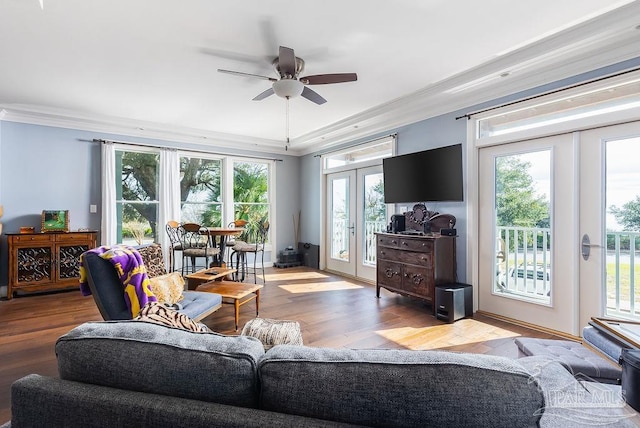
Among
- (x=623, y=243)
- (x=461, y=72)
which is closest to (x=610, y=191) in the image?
(x=623, y=243)

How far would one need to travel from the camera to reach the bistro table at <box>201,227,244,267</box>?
4527mm

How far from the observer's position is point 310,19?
7.92 ft

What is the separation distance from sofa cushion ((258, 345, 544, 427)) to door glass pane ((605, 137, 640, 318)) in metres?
2.87

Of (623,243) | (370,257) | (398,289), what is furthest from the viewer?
(370,257)

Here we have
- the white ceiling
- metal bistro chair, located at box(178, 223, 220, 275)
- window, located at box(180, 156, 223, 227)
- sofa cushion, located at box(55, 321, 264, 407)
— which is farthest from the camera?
window, located at box(180, 156, 223, 227)

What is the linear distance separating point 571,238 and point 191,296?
3.65m

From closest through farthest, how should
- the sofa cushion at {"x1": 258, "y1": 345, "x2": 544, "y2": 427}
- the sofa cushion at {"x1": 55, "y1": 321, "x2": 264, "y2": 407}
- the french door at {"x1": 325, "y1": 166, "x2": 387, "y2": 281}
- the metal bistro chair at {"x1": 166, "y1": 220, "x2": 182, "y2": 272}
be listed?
the sofa cushion at {"x1": 258, "y1": 345, "x2": 544, "y2": 427}
the sofa cushion at {"x1": 55, "y1": 321, "x2": 264, "y2": 407}
the metal bistro chair at {"x1": 166, "y1": 220, "x2": 182, "y2": 272}
the french door at {"x1": 325, "y1": 166, "x2": 387, "y2": 281}

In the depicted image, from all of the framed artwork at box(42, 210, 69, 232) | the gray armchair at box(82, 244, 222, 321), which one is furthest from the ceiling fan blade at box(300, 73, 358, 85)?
the framed artwork at box(42, 210, 69, 232)

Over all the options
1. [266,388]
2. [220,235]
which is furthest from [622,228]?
[220,235]

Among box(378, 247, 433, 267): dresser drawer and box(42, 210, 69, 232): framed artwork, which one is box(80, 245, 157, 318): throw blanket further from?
box(42, 210, 69, 232): framed artwork

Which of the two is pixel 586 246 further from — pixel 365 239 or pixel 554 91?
pixel 365 239

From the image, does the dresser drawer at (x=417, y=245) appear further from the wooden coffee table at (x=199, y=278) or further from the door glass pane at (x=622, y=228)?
the wooden coffee table at (x=199, y=278)

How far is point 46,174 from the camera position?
468cm

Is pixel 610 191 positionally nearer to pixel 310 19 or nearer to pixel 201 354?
pixel 310 19
